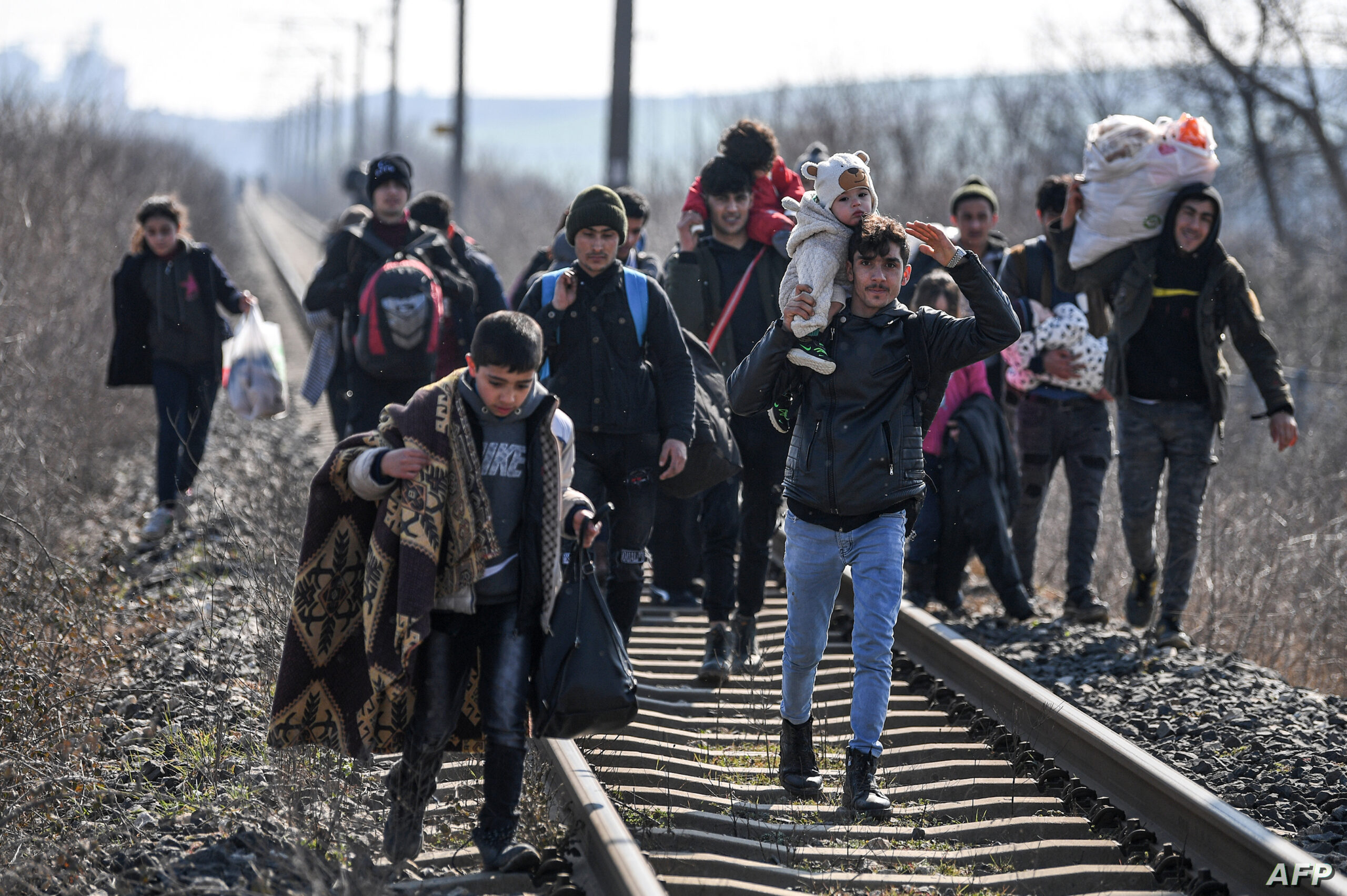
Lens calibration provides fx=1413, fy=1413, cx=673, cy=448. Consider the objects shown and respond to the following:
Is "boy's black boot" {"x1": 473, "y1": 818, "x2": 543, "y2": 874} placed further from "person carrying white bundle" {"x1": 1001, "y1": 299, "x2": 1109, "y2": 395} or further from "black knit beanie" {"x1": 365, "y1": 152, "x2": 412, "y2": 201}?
"black knit beanie" {"x1": 365, "y1": 152, "x2": 412, "y2": 201}

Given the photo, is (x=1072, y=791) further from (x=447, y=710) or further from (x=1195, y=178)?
(x=1195, y=178)

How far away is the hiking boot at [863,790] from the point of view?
16.5 ft

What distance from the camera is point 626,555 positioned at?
6.22 meters

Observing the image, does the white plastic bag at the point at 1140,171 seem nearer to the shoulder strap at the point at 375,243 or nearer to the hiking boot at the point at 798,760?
the hiking boot at the point at 798,760

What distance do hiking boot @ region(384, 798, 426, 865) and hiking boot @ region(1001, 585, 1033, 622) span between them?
433cm

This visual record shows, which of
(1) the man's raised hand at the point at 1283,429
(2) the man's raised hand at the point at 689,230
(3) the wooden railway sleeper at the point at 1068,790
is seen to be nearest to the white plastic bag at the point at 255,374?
(2) the man's raised hand at the point at 689,230

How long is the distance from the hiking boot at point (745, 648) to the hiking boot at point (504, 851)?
2.50m

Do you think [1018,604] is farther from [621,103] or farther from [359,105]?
[359,105]

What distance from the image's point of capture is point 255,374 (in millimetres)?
9492

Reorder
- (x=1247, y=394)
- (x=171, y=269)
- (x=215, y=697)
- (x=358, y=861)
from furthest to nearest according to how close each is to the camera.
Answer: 1. (x=1247, y=394)
2. (x=171, y=269)
3. (x=215, y=697)
4. (x=358, y=861)

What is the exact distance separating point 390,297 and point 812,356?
153 inches

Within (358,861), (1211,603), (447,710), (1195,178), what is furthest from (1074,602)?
(358,861)

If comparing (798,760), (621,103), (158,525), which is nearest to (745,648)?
(798,760)

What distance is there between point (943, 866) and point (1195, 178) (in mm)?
4296
